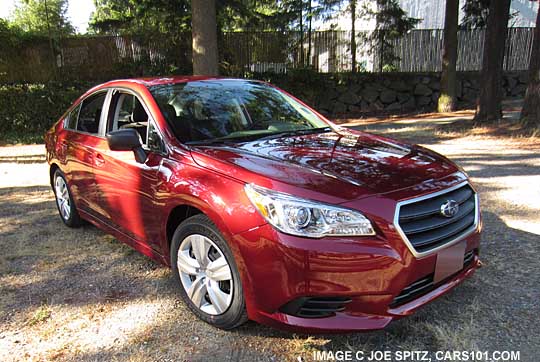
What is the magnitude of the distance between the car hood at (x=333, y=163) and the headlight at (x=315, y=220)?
0.10 metres

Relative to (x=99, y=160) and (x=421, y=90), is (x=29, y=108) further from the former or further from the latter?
(x=421, y=90)

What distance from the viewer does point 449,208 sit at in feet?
8.41

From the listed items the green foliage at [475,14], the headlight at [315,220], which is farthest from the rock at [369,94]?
the headlight at [315,220]

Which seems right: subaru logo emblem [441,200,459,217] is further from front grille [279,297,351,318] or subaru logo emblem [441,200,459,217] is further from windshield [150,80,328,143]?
windshield [150,80,328,143]

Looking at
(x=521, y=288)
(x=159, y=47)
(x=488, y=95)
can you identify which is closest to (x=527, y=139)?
(x=488, y=95)

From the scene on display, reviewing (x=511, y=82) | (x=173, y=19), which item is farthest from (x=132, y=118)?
(x=511, y=82)

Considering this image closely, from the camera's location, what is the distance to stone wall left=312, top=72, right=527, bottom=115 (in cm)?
1562

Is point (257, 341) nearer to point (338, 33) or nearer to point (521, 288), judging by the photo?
point (521, 288)

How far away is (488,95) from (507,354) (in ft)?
30.4

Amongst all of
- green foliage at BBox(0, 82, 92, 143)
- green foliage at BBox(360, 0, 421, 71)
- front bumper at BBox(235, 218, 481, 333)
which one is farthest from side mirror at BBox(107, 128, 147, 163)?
green foliage at BBox(360, 0, 421, 71)

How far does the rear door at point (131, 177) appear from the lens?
10.3 ft

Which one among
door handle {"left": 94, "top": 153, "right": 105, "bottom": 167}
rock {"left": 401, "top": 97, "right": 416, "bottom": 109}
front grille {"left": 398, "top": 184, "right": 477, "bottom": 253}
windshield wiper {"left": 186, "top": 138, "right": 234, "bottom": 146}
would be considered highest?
windshield wiper {"left": 186, "top": 138, "right": 234, "bottom": 146}

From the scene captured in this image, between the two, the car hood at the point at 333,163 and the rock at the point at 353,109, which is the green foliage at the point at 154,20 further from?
the car hood at the point at 333,163

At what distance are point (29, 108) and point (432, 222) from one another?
12.5 metres
